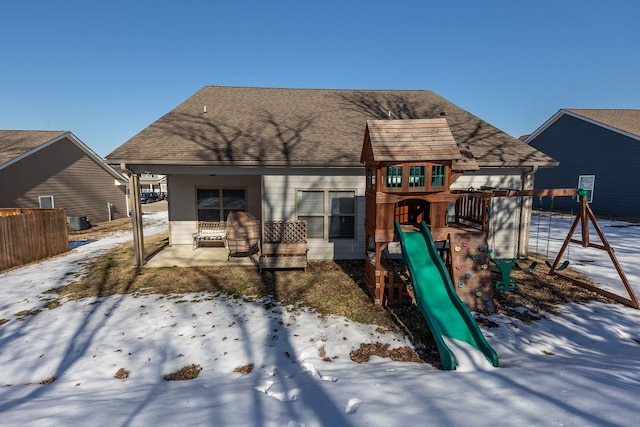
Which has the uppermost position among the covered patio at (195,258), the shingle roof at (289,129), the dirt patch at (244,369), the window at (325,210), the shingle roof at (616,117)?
the shingle roof at (616,117)

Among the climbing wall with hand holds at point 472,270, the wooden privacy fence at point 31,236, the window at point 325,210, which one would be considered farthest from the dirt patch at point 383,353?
the wooden privacy fence at point 31,236

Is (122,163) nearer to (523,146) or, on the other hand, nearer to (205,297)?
(205,297)

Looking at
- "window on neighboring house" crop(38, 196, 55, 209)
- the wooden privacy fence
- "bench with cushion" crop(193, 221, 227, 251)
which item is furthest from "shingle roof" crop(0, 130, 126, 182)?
"bench with cushion" crop(193, 221, 227, 251)

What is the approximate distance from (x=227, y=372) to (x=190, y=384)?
1.61 ft

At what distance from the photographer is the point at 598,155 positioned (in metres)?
20.3

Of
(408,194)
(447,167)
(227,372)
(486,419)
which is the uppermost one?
(447,167)

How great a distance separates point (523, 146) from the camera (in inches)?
382

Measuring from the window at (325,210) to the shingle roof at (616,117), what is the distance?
21010 millimetres

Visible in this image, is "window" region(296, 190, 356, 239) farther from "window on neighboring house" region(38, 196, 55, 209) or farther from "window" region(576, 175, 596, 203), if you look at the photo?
"window" region(576, 175, 596, 203)

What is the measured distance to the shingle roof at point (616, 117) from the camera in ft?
63.3

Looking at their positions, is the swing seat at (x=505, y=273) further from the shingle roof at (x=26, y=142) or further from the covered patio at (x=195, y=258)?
the shingle roof at (x=26, y=142)

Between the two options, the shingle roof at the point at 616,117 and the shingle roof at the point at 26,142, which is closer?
the shingle roof at the point at 26,142

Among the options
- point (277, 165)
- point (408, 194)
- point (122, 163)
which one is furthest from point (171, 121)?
point (408, 194)

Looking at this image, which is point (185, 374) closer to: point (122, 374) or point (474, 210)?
point (122, 374)
